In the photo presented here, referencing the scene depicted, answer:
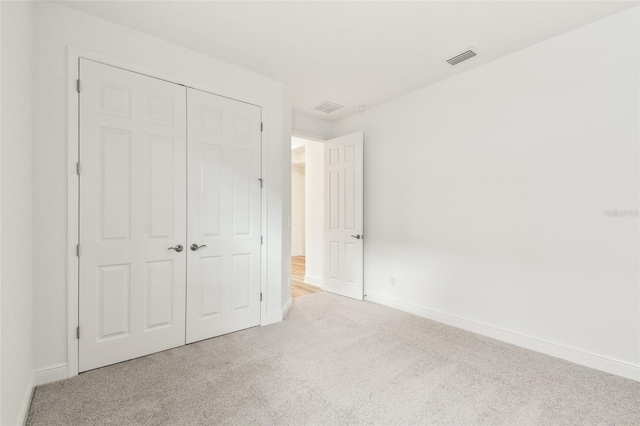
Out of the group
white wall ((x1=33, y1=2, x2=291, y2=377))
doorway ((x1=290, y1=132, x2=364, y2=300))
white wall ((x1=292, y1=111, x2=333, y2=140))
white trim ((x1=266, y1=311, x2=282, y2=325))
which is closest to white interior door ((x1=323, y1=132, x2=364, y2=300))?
doorway ((x1=290, y1=132, x2=364, y2=300))

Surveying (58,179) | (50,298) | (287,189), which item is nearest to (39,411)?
(50,298)

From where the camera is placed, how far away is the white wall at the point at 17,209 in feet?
4.73

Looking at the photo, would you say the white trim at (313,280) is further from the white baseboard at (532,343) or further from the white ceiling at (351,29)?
the white ceiling at (351,29)

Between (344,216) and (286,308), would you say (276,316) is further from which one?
(344,216)

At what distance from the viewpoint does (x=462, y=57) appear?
289 centimetres

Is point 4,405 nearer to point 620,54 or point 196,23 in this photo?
point 196,23

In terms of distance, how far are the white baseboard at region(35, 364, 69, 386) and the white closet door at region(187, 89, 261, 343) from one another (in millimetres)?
873

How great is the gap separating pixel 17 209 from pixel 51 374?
127 cm

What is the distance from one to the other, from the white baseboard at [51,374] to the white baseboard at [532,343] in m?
3.29

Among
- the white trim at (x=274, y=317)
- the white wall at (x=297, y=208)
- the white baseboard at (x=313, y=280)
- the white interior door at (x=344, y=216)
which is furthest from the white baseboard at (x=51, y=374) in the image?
the white wall at (x=297, y=208)

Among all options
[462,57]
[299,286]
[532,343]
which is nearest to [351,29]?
[462,57]

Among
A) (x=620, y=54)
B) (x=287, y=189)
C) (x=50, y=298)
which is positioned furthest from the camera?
(x=287, y=189)

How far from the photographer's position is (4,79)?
4.68 ft

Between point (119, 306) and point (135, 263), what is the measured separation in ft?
1.15
